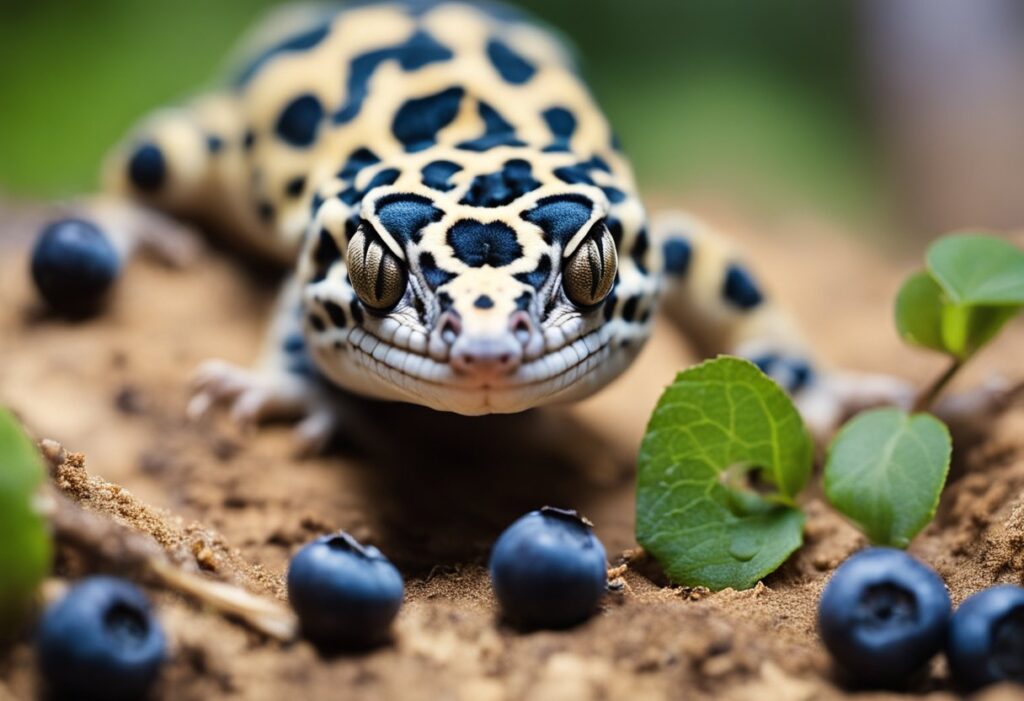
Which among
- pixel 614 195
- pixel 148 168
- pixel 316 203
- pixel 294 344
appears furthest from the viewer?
pixel 148 168

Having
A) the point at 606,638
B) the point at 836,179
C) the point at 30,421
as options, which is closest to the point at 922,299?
the point at 606,638

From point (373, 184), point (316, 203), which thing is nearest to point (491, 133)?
point (373, 184)

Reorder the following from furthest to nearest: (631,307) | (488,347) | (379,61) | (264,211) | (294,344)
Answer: (264,211) < (379,61) < (294,344) < (631,307) < (488,347)

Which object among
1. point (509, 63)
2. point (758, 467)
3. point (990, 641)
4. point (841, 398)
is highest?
point (509, 63)

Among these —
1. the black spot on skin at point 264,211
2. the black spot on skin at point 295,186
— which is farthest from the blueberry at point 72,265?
the black spot on skin at point 295,186

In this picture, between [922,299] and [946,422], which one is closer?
[922,299]

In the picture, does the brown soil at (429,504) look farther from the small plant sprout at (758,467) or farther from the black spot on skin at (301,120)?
the black spot on skin at (301,120)

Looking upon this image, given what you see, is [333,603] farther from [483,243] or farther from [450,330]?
[483,243]

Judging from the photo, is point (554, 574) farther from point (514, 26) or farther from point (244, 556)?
point (514, 26)
